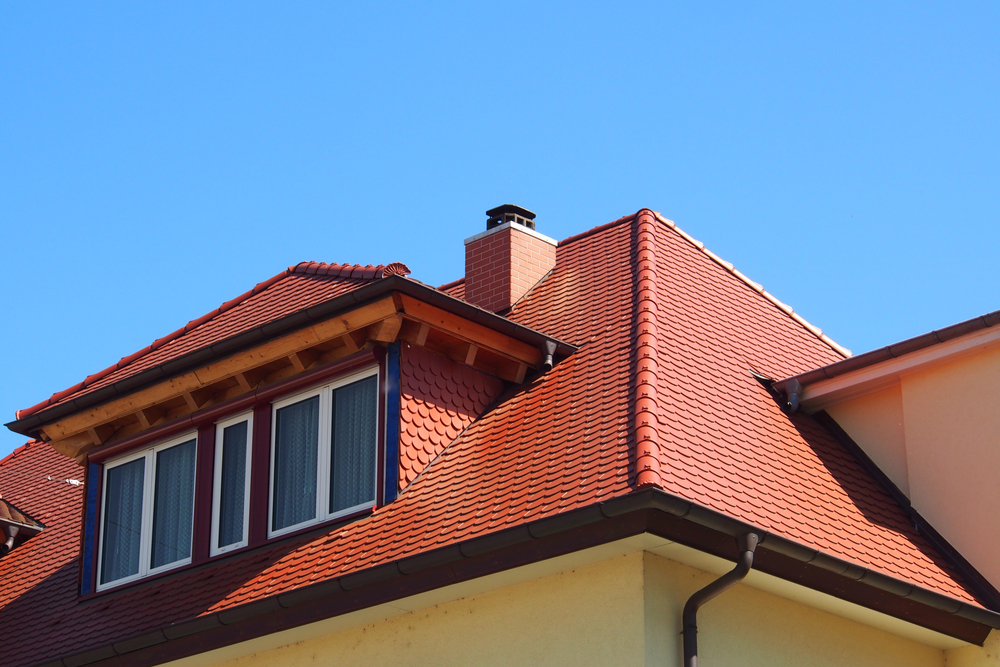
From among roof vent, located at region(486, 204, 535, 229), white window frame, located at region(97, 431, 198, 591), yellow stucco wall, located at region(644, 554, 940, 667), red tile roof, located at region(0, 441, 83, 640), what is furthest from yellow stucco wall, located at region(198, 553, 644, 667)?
roof vent, located at region(486, 204, 535, 229)

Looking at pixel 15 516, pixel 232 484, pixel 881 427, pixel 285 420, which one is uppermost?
→ pixel 285 420

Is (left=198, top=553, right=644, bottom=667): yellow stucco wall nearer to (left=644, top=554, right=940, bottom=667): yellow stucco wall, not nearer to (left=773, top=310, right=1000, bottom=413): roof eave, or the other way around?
(left=644, top=554, right=940, bottom=667): yellow stucco wall

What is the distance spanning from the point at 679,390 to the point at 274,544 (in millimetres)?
4184

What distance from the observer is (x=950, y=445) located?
12039 mm

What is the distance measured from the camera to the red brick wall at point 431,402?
12.0m

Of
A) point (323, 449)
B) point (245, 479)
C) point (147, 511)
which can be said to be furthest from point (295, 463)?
point (147, 511)

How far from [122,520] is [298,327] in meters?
3.39

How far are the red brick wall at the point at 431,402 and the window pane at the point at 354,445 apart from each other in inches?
13.8

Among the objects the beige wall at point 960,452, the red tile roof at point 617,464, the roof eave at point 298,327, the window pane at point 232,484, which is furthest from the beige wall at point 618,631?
the roof eave at point 298,327

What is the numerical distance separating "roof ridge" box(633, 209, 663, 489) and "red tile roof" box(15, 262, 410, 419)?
2.95 m

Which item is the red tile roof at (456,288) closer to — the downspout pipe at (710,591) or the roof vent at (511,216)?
the roof vent at (511,216)

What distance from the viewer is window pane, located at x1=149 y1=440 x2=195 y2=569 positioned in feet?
43.8

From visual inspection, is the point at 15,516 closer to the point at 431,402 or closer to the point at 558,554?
the point at 431,402

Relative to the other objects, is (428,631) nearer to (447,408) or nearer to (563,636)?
(563,636)
